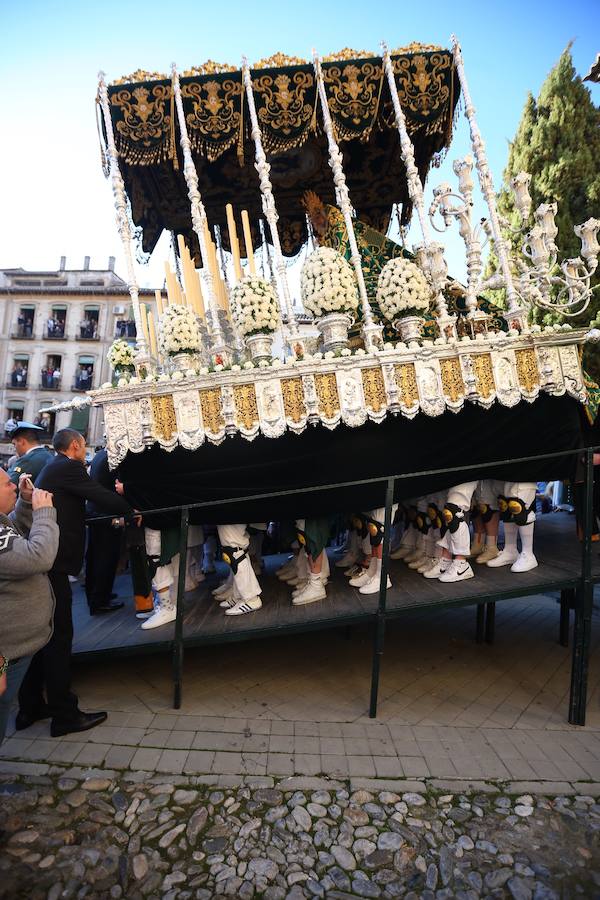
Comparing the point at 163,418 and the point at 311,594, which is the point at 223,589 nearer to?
the point at 311,594

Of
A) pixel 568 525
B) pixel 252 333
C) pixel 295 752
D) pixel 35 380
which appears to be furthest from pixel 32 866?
pixel 35 380

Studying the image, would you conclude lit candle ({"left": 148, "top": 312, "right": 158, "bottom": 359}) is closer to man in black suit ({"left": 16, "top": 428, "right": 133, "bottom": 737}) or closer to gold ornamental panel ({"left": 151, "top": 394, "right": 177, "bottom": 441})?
gold ornamental panel ({"left": 151, "top": 394, "right": 177, "bottom": 441})

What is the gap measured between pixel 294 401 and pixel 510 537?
2.69 m

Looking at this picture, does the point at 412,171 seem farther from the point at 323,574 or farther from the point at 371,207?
the point at 323,574

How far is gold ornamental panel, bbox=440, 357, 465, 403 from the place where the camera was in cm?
416

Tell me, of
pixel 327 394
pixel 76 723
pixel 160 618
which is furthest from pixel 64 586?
pixel 327 394

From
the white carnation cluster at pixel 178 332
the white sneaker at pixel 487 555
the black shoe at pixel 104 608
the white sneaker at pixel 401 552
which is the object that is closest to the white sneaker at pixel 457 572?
the white sneaker at pixel 487 555

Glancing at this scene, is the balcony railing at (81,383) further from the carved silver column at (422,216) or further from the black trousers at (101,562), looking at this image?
the carved silver column at (422,216)

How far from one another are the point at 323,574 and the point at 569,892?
9.00ft

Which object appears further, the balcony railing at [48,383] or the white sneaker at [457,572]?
the balcony railing at [48,383]

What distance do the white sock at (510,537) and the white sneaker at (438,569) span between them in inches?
27.9

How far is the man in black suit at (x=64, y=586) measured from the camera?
3.33 m

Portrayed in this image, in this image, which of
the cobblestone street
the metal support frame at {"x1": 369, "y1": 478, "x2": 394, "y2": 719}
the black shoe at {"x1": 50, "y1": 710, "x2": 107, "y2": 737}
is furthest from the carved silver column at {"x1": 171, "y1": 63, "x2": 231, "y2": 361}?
the cobblestone street

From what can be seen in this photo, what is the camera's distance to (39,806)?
8.75 ft
